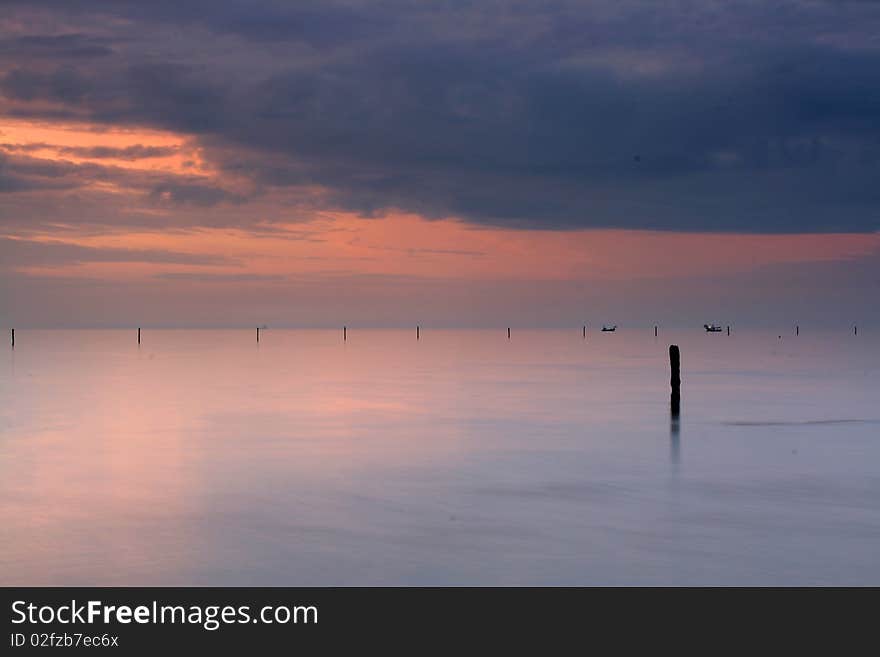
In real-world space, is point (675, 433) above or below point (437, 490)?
above

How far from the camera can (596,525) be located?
20.4m

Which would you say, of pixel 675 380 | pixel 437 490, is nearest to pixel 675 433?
pixel 675 380

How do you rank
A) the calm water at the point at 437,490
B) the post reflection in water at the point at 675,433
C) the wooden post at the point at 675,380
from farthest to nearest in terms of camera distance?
the wooden post at the point at 675,380 → the post reflection in water at the point at 675,433 → the calm water at the point at 437,490

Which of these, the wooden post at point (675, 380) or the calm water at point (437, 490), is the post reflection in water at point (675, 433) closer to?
the wooden post at point (675, 380)

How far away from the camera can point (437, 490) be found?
24828mm

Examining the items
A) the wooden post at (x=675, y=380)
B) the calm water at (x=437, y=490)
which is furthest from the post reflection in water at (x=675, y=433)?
the calm water at (x=437, y=490)

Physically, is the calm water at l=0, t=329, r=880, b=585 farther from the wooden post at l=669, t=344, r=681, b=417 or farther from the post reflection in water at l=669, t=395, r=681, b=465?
the wooden post at l=669, t=344, r=681, b=417

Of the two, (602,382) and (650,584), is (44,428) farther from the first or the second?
(602,382)

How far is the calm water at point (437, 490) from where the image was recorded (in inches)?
670

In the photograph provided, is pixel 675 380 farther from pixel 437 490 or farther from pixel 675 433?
pixel 437 490

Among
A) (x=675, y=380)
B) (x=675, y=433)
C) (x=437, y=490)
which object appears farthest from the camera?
(x=675, y=380)

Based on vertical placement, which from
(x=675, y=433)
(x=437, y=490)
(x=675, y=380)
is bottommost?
(x=437, y=490)
